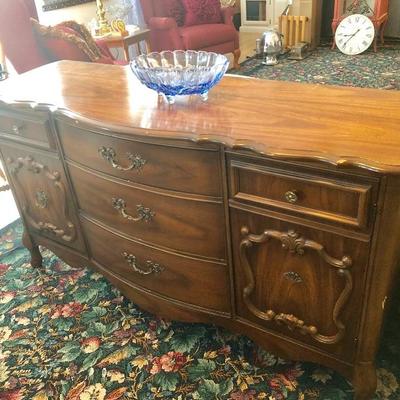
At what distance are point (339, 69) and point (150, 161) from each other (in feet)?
12.3

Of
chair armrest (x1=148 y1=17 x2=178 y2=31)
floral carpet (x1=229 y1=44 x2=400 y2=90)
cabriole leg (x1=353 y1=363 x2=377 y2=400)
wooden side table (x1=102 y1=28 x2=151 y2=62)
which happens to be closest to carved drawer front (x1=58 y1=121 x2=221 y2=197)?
cabriole leg (x1=353 y1=363 x2=377 y2=400)

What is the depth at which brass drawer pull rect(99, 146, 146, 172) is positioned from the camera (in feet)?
3.68

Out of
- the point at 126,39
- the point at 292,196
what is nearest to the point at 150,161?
the point at 292,196

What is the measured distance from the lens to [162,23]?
385 cm

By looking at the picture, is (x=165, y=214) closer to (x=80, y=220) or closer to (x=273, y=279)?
(x=273, y=279)

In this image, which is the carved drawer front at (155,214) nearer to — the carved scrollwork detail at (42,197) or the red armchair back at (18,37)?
the carved scrollwork detail at (42,197)

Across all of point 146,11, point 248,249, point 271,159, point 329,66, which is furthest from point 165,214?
point 329,66

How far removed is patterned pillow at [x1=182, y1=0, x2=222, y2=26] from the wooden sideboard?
3.09 metres

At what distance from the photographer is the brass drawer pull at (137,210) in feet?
3.98

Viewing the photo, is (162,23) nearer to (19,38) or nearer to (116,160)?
(19,38)

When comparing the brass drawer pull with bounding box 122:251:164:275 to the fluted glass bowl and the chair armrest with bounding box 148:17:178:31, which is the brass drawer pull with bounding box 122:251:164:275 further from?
the chair armrest with bounding box 148:17:178:31

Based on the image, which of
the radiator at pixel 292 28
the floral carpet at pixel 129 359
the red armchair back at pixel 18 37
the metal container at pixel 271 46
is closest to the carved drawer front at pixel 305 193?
the floral carpet at pixel 129 359

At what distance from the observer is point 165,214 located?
1.18 meters

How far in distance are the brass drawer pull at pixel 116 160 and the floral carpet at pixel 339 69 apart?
3178 mm
